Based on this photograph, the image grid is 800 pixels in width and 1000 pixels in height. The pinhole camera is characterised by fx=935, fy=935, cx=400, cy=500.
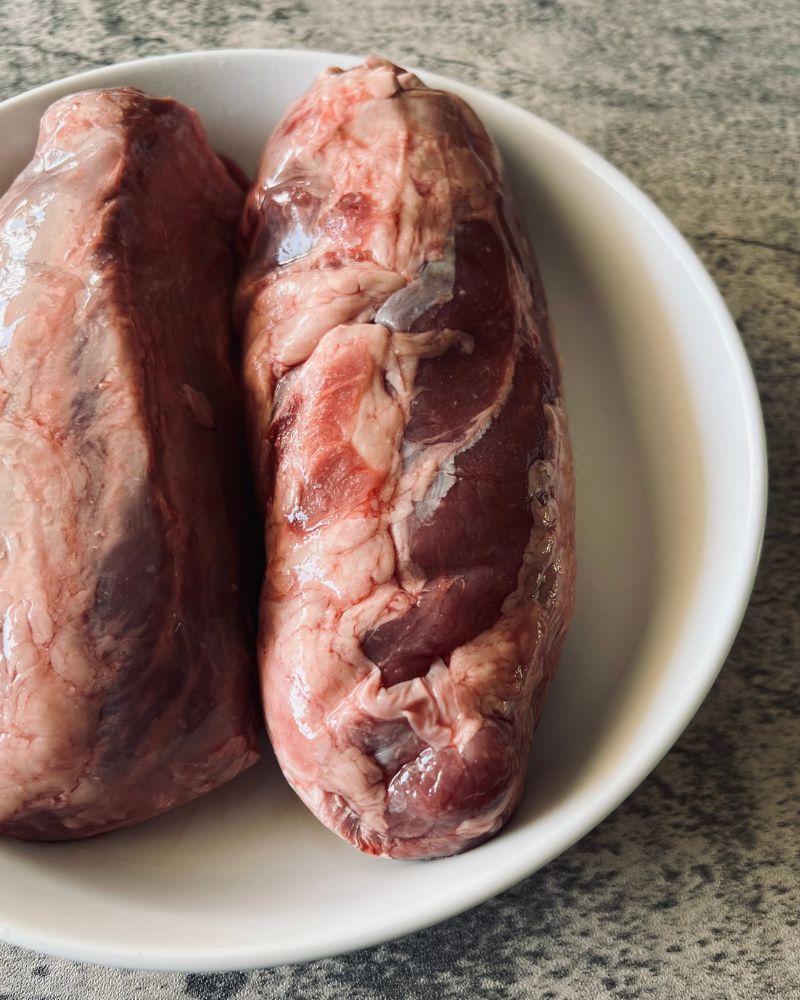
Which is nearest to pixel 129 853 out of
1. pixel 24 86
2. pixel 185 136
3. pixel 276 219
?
pixel 276 219

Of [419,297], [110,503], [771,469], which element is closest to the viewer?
[110,503]

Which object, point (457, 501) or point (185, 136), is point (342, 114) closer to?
point (185, 136)

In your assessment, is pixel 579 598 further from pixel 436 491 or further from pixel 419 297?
pixel 419 297

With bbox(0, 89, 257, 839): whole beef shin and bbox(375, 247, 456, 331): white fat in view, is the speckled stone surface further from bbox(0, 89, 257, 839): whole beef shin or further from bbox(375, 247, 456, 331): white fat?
bbox(375, 247, 456, 331): white fat

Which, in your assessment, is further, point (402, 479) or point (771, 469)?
point (771, 469)

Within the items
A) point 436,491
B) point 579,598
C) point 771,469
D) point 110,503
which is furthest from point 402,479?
point 771,469

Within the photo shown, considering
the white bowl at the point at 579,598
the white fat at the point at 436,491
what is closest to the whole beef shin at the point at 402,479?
the white fat at the point at 436,491
